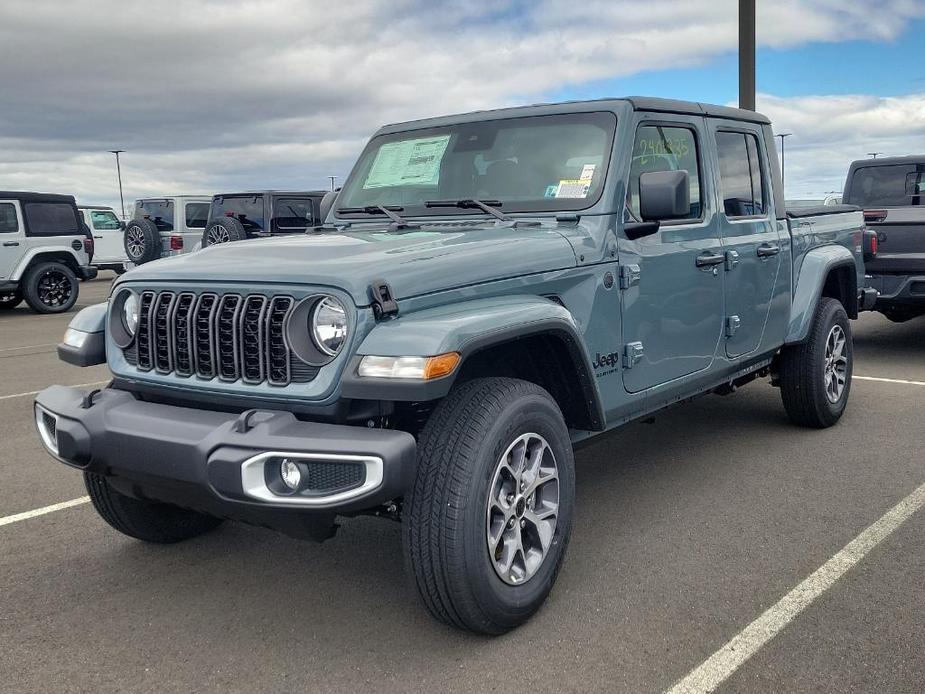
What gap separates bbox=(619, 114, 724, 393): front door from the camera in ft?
13.2

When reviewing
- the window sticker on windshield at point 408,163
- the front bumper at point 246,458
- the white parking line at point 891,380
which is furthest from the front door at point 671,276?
the white parking line at point 891,380

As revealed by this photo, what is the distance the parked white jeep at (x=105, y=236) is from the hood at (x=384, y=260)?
20.9 m

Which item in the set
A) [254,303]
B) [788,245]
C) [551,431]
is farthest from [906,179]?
[254,303]

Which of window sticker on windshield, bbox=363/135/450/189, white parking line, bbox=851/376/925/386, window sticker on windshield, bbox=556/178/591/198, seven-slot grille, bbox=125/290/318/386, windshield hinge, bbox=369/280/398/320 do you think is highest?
window sticker on windshield, bbox=363/135/450/189

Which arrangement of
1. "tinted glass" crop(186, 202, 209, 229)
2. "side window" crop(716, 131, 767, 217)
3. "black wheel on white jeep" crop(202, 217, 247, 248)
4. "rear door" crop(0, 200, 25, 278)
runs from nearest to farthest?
"side window" crop(716, 131, 767, 217) → "black wheel on white jeep" crop(202, 217, 247, 248) → "rear door" crop(0, 200, 25, 278) → "tinted glass" crop(186, 202, 209, 229)

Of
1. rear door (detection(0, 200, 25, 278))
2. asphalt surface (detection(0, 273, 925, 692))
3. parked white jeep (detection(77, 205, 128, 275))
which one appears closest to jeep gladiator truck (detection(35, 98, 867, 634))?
asphalt surface (detection(0, 273, 925, 692))

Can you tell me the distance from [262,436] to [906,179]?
893 centimetres

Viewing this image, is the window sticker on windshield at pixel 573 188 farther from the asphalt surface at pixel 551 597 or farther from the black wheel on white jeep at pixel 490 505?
the asphalt surface at pixel 551 597

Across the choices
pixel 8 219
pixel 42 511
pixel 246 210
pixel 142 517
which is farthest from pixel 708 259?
pixel 8 219

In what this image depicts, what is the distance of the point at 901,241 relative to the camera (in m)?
8.73

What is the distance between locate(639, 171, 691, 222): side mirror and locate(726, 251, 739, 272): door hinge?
1.00 metres

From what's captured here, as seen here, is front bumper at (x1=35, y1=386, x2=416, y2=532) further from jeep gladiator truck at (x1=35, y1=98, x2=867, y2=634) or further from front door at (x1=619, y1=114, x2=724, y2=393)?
front door at (x1=619, y1=114, x2=724, y2=393)

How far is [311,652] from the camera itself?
3178mm

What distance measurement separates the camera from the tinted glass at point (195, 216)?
1886cm
